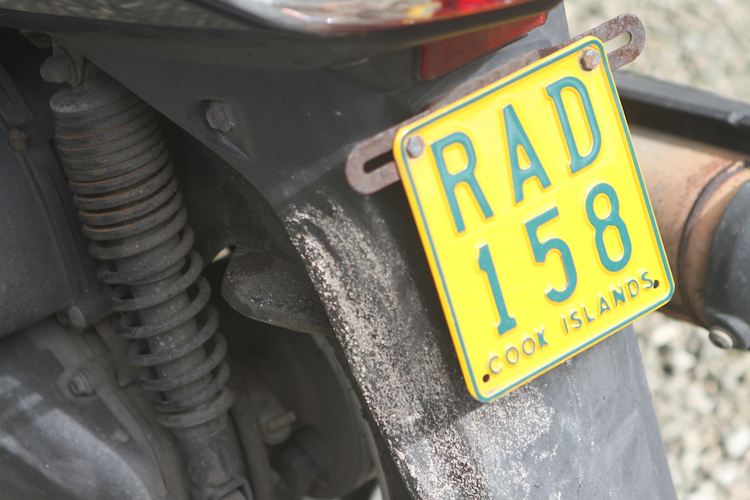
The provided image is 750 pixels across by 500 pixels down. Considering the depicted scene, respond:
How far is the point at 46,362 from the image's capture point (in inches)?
45.6

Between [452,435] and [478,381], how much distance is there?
102 mm

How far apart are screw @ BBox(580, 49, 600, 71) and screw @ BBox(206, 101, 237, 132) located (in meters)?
0.41

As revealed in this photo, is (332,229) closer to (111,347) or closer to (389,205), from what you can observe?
(389,205)

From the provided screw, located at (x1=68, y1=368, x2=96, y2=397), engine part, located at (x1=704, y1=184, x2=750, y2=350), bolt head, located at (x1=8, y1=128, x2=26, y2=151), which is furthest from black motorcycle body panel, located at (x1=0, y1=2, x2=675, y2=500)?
screw, located at (x1=68, y1=368, x2=96, y2=397)

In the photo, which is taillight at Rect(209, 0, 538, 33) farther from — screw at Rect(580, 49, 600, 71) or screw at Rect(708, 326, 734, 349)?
screw at Rect(708, 326, 734, 349)

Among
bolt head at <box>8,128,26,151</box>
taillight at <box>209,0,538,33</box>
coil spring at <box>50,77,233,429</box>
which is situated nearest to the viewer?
taillight at <box>209,0,538,33</box>

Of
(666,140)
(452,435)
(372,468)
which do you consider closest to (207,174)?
(452,435)

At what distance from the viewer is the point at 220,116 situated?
806 mm

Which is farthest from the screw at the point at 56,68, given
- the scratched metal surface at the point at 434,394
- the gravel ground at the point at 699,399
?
the gravel ground at the point at 699,399

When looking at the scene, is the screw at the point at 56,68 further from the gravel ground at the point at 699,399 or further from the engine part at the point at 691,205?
the gravel ground at the point at 699,399

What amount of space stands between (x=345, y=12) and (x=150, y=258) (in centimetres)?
55

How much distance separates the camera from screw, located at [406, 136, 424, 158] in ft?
2.34

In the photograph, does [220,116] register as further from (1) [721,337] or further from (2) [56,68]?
(1) [721,337]

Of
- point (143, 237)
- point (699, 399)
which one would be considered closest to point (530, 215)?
point (143, 237)
